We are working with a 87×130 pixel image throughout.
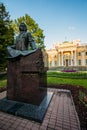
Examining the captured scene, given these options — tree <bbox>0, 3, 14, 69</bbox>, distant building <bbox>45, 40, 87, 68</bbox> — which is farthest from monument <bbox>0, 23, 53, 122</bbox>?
distant building <bbox>45, 40, 87, 68</bbox>

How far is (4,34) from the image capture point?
12.9m

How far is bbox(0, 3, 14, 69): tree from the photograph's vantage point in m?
12.3

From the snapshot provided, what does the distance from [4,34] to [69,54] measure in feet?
102

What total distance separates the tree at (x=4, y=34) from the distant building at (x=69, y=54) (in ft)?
92.4

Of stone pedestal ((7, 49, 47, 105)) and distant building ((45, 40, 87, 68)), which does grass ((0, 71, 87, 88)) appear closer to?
stone pedestal ((7, 49, 47, 105))

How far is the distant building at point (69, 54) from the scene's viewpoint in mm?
37050

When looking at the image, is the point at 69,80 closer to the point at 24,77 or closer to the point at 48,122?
the point at 24,77

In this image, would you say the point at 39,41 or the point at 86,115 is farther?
the point at 39,41

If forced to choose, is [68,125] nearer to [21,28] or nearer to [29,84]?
[29,84]

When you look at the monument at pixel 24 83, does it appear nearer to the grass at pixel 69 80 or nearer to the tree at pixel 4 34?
the grass at pixel 69 80

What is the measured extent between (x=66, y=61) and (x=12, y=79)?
125 feet

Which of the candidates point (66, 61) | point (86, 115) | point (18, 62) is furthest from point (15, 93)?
point (66, 61)

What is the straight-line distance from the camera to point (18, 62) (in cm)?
348

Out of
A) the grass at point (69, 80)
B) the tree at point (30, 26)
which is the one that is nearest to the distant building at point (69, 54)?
the tree at point (30, 26)
